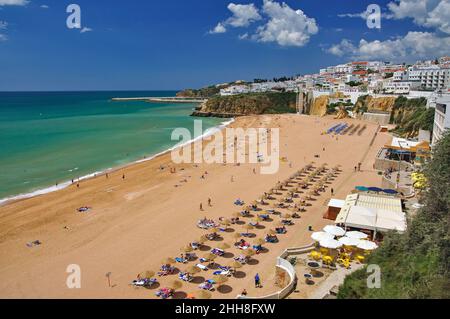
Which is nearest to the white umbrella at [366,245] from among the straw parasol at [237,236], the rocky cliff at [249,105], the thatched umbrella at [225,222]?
the straw parasol at [237,236]

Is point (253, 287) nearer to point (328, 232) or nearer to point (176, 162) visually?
point (328, 232)

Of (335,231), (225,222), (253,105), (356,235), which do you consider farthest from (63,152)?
(253,105)

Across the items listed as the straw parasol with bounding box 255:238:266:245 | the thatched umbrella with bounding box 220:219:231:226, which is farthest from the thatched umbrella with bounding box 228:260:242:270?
the thatched umbrella with bounding box 220:219:231:226

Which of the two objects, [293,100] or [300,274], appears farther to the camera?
[293,100]

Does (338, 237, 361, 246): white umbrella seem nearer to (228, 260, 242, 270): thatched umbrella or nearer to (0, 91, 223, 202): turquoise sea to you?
(228, 260, 242, 270): thatched umbrella
